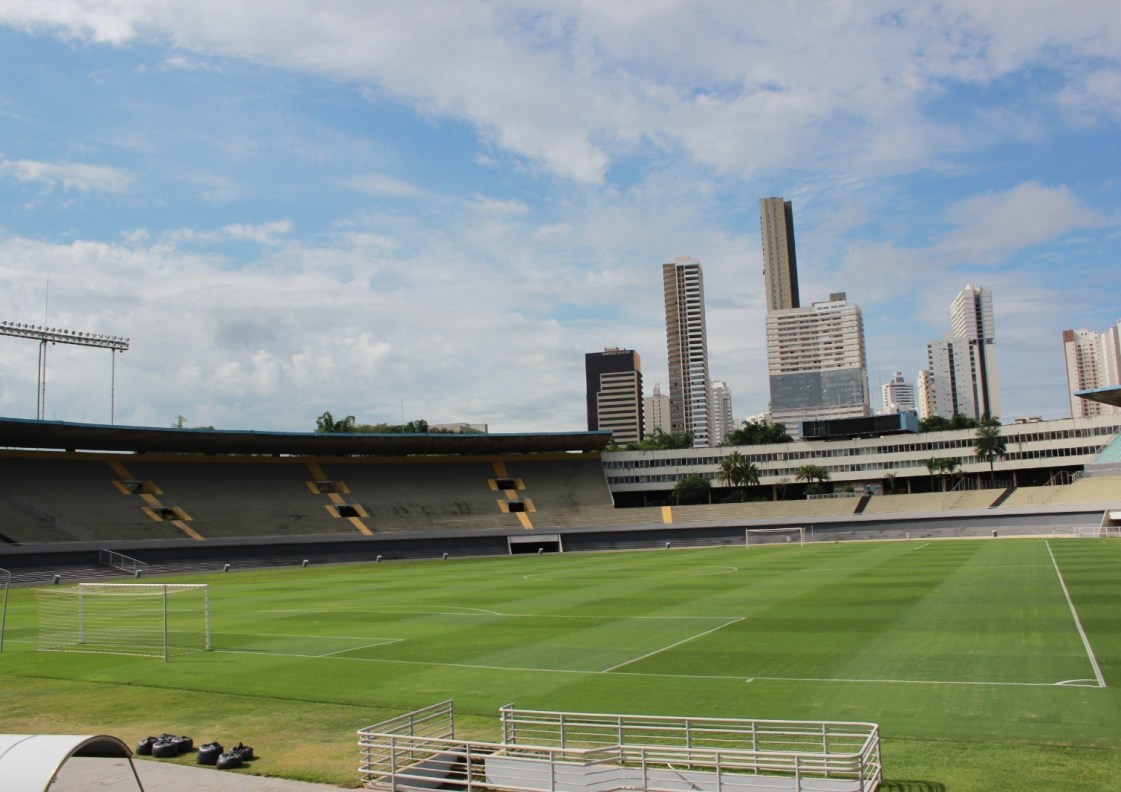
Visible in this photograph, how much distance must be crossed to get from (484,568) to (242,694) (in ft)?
141

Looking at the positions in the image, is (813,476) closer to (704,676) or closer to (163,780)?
(704,676)

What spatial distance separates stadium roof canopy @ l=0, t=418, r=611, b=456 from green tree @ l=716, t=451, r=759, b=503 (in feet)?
63.1

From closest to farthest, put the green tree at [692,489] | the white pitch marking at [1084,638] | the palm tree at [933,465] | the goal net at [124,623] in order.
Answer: the white pitch marking at [1084,638] → the goal net at [124,623] → the palm tree at [933,465] → the green tree at [692,489]

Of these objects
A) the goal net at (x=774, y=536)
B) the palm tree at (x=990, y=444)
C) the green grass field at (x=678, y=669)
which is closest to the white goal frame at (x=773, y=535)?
the goal net at (x=774, y=536)

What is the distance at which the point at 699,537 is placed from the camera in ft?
291

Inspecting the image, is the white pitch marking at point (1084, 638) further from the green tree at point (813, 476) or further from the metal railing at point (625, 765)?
the green tree at point (813, 476)

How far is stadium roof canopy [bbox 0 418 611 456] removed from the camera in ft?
240

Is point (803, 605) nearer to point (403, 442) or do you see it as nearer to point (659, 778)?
point (659, 778)

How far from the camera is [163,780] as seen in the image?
572 inches

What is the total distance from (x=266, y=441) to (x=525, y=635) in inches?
2424

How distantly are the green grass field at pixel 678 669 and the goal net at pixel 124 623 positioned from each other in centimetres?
87

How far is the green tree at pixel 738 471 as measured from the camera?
112m

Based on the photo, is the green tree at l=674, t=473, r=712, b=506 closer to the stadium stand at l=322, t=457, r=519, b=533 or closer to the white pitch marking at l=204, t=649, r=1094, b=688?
the stadium stand at l=322, t=457, r=519, b=533

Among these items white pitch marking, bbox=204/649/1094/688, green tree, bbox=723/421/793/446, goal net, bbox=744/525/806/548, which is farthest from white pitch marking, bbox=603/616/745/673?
green tree, bbox=723/421/793/446
